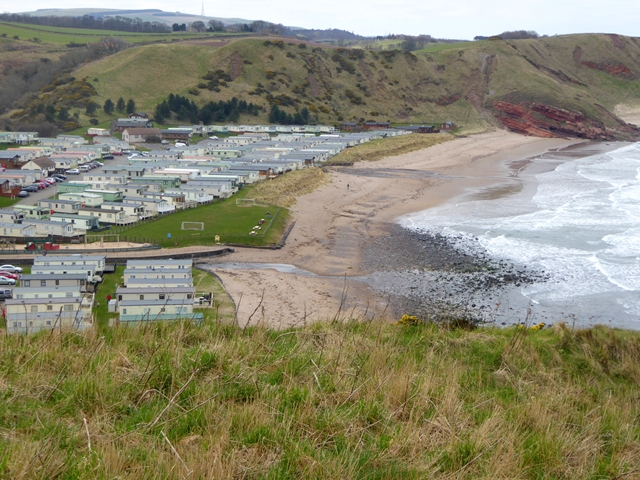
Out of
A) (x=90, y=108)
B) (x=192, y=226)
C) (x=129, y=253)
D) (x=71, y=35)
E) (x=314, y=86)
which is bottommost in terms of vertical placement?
(x=129, y=253)

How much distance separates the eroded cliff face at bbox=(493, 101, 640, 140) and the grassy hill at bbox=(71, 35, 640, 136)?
1137mm

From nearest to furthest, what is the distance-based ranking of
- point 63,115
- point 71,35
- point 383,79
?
point 63,115, point 383,79, point 71,35

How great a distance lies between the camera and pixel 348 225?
111 ft

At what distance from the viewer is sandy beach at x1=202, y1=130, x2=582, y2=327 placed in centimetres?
2080

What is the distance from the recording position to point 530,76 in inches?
3816

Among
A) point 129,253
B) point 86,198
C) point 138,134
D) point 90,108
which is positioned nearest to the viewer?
point 129,253

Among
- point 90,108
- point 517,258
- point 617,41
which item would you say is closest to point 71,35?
point 90,108

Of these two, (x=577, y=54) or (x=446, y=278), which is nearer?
(x=446, y=278)

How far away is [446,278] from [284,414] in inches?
831

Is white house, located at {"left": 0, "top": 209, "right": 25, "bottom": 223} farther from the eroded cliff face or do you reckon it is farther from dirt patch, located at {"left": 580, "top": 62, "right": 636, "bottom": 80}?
dirt patch, located at {"left": 580, "top": 62, "right": 636, "bottom": 80}

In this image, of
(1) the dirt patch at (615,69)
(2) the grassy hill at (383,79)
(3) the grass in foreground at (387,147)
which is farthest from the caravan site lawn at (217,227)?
(1) the dirt patch at (615,69)

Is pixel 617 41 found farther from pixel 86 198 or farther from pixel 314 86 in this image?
pixel 86 198

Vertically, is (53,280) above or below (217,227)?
below

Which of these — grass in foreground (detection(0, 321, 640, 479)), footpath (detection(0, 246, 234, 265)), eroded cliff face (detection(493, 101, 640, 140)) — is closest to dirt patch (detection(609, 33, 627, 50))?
eroded cliff face (detection(493, 101, 640, 140))
